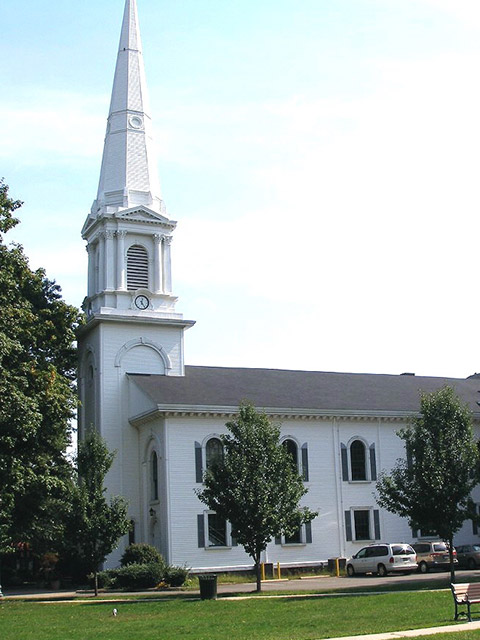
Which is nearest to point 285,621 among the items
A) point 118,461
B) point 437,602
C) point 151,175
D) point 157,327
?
point 437,602

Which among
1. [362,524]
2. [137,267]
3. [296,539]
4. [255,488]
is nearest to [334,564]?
[296,539]

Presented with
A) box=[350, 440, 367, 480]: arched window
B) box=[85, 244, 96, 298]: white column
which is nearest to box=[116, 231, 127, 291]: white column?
box=[85, 244, 96, 298]: white column

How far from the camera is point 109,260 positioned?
48.1m

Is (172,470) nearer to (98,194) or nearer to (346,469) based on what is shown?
(346,469)

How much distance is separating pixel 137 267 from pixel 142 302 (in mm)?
2245

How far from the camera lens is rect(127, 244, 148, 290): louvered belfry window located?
4853 centimetres

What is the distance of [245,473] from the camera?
1242 inches

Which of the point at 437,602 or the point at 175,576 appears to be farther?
the point at 175,576

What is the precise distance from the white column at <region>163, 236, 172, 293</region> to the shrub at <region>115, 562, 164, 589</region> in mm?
17966

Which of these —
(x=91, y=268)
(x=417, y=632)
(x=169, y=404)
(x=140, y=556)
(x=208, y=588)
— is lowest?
(x=208, y=588)

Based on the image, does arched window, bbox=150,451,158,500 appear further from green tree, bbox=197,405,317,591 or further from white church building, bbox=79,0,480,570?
green tree, bbox=197,405,317,591

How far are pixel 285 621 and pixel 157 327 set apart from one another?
29452mm

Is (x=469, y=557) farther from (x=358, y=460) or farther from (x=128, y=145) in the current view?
(x=128, y=145)

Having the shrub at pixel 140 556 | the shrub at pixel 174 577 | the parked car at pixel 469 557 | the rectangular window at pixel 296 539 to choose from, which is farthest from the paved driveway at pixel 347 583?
the rectangular window at pixel 296 539
